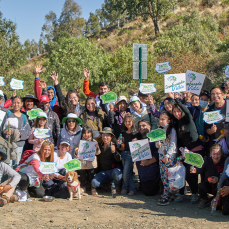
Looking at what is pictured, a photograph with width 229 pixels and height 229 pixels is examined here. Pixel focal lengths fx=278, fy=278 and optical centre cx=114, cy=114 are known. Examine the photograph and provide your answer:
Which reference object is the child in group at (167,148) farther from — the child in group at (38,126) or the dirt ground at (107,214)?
the child in group at (38,126)

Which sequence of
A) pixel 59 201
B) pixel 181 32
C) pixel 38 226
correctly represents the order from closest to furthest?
1. pixel 38 226
2. pixel 59 201
3. pixel 181 32

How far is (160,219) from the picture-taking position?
4.49 meters

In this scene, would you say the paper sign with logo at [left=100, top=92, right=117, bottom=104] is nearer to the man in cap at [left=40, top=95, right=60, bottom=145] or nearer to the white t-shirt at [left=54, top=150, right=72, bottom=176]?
the man in cap at [left=40, top=95, right=60, bottom=145]

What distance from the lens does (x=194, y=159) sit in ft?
16.1

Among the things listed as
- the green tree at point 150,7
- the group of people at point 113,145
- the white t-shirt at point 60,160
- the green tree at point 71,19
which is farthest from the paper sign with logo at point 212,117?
the green tree at point 71,19

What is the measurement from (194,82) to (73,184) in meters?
3.49

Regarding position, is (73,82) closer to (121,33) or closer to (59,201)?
(59,201)

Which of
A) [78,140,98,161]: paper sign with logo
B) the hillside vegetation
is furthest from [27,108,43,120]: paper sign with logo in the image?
the hillside vegetation

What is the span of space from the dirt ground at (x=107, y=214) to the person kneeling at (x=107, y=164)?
49cm

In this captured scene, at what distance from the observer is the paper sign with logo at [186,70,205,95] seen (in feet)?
20.5

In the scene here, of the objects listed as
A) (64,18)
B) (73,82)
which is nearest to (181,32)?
(73,82)

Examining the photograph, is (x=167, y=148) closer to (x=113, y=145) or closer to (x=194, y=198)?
(x=194, y=198)

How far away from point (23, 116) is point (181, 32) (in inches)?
1220

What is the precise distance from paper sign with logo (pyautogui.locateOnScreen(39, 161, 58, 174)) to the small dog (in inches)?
11.2
